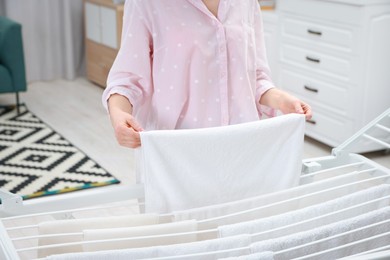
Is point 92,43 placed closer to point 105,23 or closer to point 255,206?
point 105,23

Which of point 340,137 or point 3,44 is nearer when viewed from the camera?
point 340,137

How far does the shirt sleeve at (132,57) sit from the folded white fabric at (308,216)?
0.36 meters

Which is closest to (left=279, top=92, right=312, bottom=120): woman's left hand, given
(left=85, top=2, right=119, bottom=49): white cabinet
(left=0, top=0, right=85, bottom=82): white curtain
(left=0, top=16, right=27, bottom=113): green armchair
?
(left=0, top=16, right=27, bottom=113): green armchair

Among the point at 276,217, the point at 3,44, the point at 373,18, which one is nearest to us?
the point at 276,217

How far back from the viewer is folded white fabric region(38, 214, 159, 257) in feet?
3.52

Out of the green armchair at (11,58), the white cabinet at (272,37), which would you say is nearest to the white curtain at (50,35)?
the green armchair at (11,58)

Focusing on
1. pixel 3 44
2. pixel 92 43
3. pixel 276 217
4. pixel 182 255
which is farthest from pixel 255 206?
pixel 92 43

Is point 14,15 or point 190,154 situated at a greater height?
point 190,154

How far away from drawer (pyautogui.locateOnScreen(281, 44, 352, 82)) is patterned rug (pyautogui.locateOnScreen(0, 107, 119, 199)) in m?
1.31

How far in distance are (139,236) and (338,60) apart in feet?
8.27

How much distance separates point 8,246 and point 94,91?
3.85m

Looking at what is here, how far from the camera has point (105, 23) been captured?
462cm

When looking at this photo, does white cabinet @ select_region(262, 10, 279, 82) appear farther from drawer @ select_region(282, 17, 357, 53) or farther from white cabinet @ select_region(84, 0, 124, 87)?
white cabinet @ select_region(84, 0, 124, 87)

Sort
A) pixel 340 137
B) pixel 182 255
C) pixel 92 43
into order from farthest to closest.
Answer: pixel 92 43 < pixel 340 137 < pixel 182 255
